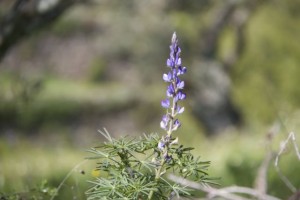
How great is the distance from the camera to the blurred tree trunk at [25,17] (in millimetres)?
4605

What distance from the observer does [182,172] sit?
272cm

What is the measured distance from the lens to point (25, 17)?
4.70 m

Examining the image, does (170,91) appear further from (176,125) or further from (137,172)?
(137,172)

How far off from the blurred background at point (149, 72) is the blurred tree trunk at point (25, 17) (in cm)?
396

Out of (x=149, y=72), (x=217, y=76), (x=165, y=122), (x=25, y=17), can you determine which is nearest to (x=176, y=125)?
(x=165, y=122)

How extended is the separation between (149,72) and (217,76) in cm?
472

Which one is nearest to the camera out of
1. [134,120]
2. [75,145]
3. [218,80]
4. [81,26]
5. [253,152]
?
[253,152]

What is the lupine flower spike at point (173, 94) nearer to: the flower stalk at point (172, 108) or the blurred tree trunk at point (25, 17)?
the flower stalk at point (172, 108)

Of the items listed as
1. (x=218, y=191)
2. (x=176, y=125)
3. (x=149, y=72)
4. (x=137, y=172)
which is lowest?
(x=218, y=191)

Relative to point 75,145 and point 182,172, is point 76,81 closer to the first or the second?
point 75,145

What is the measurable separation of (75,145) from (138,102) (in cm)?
389

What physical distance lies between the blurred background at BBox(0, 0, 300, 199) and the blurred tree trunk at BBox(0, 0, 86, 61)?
3.96 metres

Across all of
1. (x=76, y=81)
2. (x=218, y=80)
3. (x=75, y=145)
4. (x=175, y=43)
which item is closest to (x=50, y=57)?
(x=76, y=81)

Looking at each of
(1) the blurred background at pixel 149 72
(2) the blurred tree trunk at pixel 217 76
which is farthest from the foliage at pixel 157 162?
(2) the blurred tree trunk at pixel 217 76
